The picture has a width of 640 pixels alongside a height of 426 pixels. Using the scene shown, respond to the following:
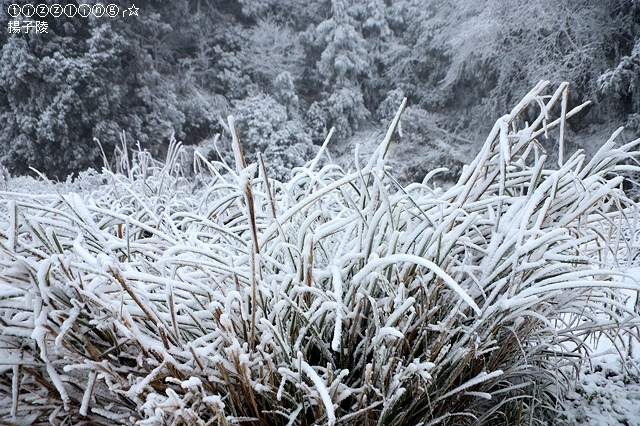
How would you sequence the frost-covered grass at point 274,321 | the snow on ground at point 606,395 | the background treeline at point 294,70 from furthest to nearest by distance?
the background treeline at point 294,70 < the snow on ground at point 606,395 < the frost-covered grass at point 274,321

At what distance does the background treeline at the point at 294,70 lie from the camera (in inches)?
262

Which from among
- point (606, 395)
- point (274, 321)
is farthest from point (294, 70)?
point (274, 321)

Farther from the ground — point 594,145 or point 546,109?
point 546,109

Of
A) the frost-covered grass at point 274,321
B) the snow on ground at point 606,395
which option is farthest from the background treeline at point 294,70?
the frost-covered grass at point 274,321

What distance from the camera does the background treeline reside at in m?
6.65

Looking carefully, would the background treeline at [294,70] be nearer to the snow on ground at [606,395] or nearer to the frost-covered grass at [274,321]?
the snow on ground at [606,395]

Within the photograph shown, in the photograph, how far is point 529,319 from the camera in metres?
0.67

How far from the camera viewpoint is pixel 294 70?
33.2 feet

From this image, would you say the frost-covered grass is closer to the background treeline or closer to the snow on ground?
the snow on ground

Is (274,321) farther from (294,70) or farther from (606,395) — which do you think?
(294,70)

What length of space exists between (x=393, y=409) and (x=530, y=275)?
0.33 meters

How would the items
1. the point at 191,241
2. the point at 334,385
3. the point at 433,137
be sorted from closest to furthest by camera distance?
the point at 334,385, the point at 191,241, the point at 433,137

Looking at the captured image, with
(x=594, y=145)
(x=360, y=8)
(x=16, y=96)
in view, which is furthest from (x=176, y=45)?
(x=594, y=145)

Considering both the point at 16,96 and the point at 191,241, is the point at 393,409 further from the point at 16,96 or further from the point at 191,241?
the point at 16,96
